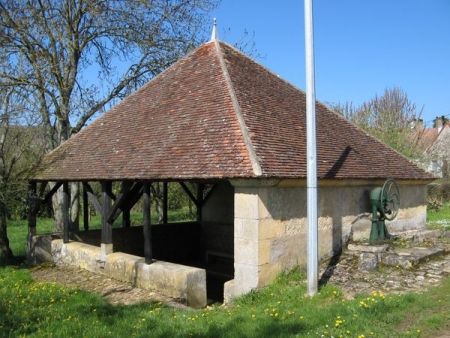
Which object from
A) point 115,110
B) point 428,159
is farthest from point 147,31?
point 428,159

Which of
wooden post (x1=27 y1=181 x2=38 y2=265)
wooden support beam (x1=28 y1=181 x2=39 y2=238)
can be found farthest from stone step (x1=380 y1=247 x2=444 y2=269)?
wooden support beam (x1=28 y1=181 x2=39 y2=238)

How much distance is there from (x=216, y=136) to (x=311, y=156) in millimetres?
2029

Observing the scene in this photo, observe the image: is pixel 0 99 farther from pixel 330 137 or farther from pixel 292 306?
pixel 292 306

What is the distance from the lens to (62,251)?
33.2 ft

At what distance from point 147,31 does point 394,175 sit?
340 inches

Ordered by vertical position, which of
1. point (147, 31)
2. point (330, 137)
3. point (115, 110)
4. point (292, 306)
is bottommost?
point (292, 306)

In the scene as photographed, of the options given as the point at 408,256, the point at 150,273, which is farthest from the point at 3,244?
the point at 408,256

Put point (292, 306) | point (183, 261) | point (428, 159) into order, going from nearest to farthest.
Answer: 1. point (292, 306)
2. point (183, 261)
3. point (428, 159)

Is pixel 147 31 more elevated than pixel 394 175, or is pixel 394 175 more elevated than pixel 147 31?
pixel 147 31

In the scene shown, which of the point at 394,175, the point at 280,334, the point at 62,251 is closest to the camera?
the point at 280,334

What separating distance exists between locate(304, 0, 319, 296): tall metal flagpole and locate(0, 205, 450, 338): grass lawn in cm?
46

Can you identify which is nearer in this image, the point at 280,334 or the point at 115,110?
the point at 280,334

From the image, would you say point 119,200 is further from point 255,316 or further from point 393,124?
point 393,124

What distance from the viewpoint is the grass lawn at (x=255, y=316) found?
14.9ft
